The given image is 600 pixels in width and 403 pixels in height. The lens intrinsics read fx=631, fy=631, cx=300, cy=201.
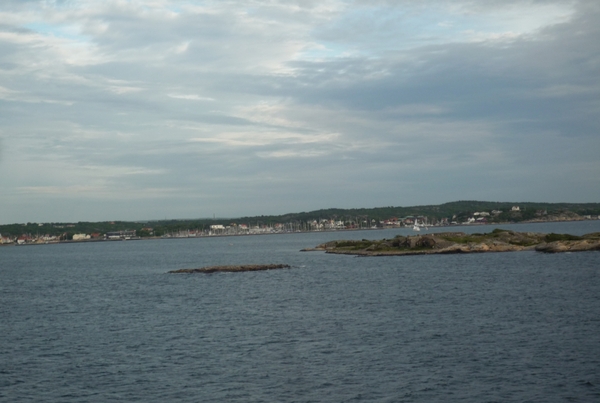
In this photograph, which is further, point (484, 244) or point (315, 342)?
point (484, 244)

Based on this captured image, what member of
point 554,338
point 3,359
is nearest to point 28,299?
point 3,359

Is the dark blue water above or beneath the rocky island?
beneath

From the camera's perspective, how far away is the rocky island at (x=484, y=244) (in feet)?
400

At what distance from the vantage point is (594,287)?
216ft

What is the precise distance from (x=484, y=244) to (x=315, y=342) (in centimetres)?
9889

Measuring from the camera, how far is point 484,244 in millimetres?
133875

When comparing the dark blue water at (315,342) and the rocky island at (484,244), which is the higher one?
the rocky island at (484,244)

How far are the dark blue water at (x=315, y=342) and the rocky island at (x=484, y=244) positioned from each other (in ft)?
130

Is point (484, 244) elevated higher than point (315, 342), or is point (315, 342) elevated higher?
point (484, 244)

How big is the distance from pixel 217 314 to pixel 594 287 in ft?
129

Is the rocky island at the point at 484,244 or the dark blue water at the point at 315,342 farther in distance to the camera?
the rocky island at the point at 484,244

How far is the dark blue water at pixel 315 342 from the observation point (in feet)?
103

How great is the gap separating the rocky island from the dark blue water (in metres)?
39.7

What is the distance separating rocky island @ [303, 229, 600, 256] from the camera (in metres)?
122
